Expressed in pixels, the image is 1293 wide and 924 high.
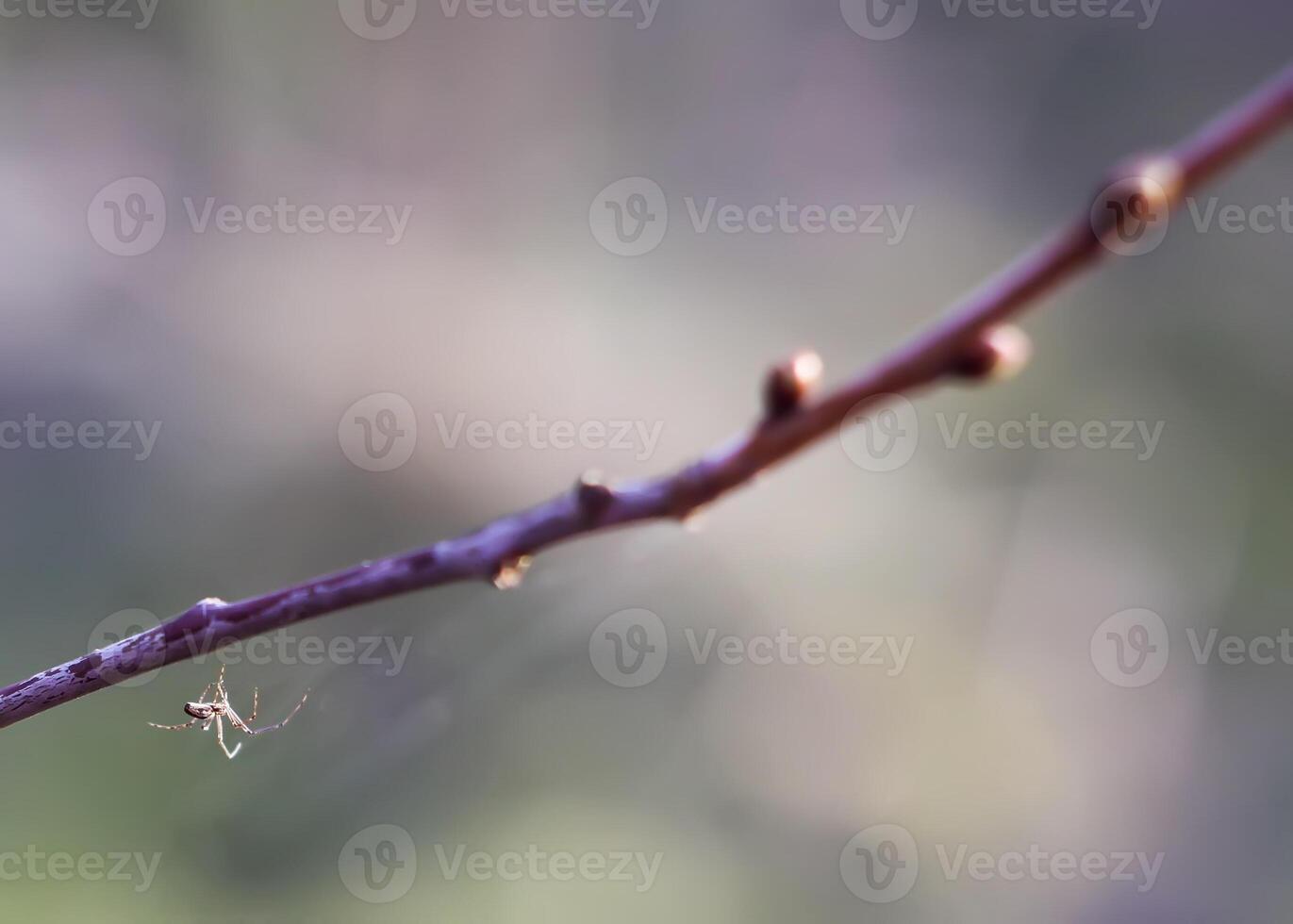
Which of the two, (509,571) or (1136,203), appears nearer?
(1136,203)

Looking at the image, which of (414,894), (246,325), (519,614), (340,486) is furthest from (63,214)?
(414,894)

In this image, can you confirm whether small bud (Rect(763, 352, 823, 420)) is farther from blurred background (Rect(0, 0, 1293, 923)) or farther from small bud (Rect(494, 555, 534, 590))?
blurred background (Rect(0, 0, 1293, 923))

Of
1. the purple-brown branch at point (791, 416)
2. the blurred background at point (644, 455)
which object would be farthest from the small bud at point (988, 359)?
the blurred background at point (644, 455)

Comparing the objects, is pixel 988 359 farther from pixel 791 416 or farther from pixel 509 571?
pixel 509 571

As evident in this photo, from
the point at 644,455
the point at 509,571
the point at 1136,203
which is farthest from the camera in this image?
the point at 644,455

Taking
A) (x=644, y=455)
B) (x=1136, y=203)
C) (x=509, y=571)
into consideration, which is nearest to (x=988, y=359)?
(x=1136, y=203)

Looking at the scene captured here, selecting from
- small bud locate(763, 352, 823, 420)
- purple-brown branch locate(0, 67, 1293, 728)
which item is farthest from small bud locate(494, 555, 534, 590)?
small bud locate(763, 352, 823, 420)

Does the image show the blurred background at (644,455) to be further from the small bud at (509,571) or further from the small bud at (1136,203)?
the small bud at (1136,203)
